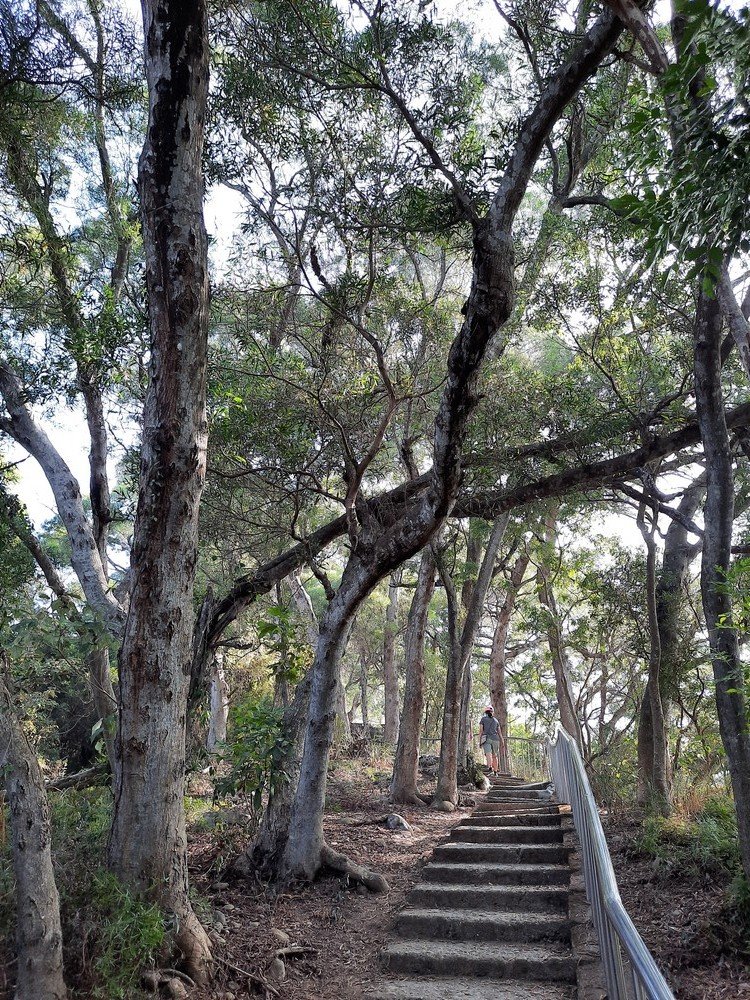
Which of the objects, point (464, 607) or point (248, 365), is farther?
point (464, 607)

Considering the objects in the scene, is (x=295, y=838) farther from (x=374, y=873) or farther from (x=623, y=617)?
(x=623, y=617)

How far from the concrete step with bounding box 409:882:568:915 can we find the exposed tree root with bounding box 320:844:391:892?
0.58 metres

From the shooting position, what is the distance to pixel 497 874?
22.7 ft

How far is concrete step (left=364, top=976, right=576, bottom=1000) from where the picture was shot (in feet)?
15.7

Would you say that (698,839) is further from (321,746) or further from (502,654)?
(502,654)

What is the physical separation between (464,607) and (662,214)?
13408mm

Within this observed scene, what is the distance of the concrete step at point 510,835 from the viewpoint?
7984 mm

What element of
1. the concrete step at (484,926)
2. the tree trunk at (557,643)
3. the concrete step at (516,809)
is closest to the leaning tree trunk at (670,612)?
the concrete step at (516,809)

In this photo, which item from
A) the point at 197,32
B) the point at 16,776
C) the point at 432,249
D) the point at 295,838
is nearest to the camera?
the point at 16,776

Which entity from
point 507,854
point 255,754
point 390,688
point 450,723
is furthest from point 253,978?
point 390,688

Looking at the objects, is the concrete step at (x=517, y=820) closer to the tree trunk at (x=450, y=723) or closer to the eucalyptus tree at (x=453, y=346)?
the eucalyptus tree at (x=453, y=346)

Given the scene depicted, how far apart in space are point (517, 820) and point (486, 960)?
371 cm

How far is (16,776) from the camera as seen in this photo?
3824 millimetres

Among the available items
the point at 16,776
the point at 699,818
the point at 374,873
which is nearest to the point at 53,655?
the point at 16,776
